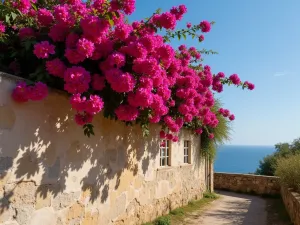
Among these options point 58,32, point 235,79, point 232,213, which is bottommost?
point 232,213

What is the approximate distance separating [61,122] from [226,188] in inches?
453

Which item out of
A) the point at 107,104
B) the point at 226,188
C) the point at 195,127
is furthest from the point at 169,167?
the point at 226,188

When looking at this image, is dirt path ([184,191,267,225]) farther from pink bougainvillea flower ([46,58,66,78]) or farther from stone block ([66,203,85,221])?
pink bougainvillea flower ([46,58,66,78])

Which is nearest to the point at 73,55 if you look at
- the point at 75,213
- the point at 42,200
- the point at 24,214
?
the point at 42,200

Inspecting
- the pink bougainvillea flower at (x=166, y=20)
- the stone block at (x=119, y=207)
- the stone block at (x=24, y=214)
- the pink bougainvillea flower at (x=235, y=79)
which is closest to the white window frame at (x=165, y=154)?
the stone block at (x=119, y=207)

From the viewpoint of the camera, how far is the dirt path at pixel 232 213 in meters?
7.84

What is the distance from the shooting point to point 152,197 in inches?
280

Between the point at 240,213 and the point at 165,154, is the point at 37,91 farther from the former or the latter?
the point at 240,213

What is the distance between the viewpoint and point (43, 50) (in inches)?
155

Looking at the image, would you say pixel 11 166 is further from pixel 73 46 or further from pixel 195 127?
pixel 195 127

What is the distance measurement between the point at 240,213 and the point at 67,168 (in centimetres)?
628

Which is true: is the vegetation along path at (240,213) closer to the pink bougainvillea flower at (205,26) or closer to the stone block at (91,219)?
the stone block at (91,219)

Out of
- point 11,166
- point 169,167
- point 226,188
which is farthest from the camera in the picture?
point 226,188

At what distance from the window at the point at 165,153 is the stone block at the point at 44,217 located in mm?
3903
